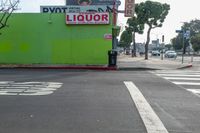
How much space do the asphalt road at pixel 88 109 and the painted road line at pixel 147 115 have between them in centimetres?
11

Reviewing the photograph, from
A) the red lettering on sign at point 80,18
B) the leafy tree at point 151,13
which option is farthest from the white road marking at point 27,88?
the leafy tree at point 151,13

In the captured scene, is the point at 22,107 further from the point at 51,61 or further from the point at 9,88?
the point at 51,61

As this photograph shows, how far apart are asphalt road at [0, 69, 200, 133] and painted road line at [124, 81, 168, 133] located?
0.11 metres

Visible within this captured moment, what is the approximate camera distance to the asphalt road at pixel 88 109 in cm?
769

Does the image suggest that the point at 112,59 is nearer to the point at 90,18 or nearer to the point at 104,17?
the point at 104,17

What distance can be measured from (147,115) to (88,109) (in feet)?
4.79

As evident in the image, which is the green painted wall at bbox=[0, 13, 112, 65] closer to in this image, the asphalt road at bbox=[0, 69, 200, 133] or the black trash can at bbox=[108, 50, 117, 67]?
the black trash can at bbox=[108, 50, 117, 67]

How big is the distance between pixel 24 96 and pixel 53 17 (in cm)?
1644

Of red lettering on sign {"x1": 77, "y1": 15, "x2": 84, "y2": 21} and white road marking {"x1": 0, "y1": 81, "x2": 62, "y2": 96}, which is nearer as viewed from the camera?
white road marking {"x1": 0, "y1": 81, "x2": 62, "y2": 96}

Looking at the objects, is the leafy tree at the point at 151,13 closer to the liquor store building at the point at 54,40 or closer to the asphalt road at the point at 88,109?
the liquor store building at the point at 54,40

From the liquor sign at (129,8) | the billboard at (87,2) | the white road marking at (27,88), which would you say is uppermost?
the billboard at (87,2)

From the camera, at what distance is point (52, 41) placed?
27.3 m

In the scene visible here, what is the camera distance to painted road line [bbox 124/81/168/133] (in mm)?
7662

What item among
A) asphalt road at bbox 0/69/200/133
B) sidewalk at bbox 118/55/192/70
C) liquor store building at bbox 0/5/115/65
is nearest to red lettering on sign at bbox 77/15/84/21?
liquor store building at bbox 0/5/115/65
